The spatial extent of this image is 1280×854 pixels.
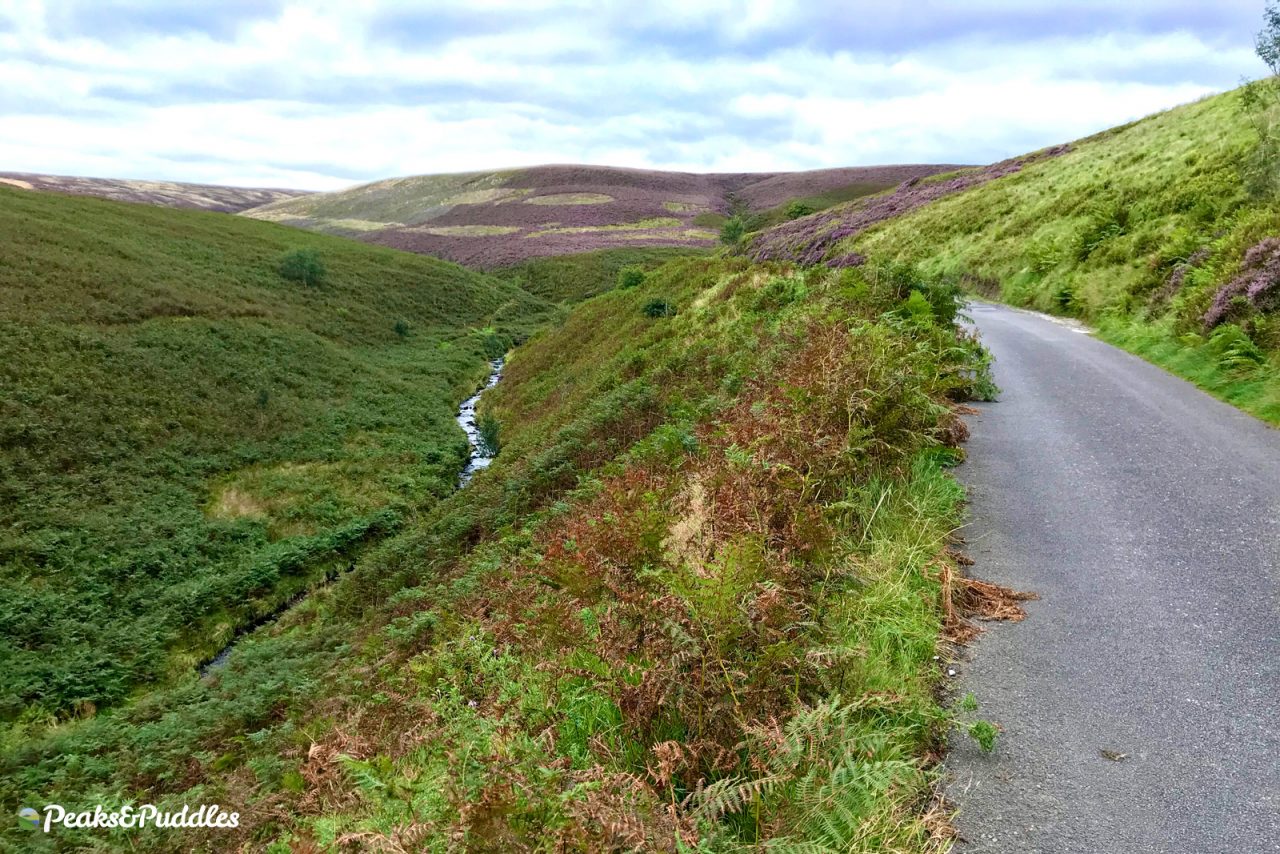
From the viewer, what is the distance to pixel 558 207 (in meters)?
105

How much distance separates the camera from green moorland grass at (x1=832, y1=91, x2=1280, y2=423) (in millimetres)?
12477

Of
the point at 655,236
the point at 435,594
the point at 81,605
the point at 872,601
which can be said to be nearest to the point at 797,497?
the point at 872,601

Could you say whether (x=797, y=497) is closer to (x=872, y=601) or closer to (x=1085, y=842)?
(x=872, y=601)

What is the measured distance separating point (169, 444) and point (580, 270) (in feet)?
174

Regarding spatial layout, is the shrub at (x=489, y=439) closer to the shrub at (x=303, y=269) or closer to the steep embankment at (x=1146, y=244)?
the steep embankment at (x=1146, y=244)

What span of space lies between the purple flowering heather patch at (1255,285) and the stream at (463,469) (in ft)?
69.6

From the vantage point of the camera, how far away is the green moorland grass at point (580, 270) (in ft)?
230

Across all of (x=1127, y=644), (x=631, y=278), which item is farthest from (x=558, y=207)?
(x=1127, y=644)

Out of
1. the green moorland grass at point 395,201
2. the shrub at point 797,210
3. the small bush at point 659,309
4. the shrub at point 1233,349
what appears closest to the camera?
the shrub at point 1233,349

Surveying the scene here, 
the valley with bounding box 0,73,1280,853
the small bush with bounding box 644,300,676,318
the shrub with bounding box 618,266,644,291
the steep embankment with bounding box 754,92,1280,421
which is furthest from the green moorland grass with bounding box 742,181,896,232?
the small bush with bounding box 644,300,676,318

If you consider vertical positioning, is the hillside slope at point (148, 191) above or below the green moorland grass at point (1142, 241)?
above

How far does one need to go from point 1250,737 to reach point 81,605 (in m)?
22.6

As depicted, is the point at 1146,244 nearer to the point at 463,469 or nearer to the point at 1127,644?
the point at 1127,644

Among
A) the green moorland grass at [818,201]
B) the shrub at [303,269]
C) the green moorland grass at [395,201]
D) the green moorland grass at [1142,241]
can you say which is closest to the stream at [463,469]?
the shrub at [303,269]
